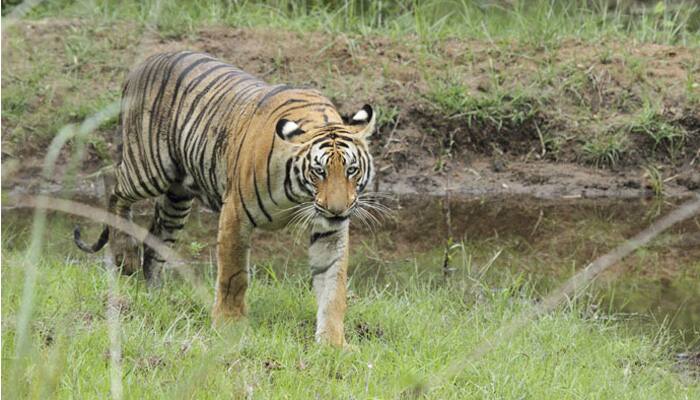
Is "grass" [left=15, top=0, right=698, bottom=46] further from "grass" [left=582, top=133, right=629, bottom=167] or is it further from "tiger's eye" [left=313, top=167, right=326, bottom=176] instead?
"tiger's eye" [left=313, top=167, right=326, bottom=176]

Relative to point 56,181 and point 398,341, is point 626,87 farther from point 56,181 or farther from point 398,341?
point 398,341

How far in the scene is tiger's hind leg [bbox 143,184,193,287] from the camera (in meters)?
6.46

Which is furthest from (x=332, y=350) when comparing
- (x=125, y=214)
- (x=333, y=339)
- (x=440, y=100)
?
(x=440, y=100)

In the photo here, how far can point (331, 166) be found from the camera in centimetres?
484

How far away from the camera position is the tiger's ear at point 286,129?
503 centimetres

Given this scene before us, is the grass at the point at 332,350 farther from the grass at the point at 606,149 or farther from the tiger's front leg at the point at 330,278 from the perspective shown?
the grass at the point at 606,149

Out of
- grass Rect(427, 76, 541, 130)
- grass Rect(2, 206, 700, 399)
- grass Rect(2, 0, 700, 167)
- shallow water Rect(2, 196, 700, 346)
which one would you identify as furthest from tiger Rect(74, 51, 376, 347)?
grass Rect(427, 76, 541, 130)

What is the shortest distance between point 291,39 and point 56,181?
2.55 meters

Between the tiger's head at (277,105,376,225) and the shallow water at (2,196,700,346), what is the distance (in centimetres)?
113

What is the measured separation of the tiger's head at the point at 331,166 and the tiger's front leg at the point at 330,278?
0.69 feet

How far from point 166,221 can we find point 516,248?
8.20 ft

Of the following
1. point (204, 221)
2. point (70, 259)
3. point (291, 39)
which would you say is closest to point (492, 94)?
point (291, 39)

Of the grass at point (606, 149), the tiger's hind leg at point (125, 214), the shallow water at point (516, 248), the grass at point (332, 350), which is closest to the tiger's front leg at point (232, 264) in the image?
the grass at point (332, 350)

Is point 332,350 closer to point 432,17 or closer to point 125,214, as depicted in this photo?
point 125,214
